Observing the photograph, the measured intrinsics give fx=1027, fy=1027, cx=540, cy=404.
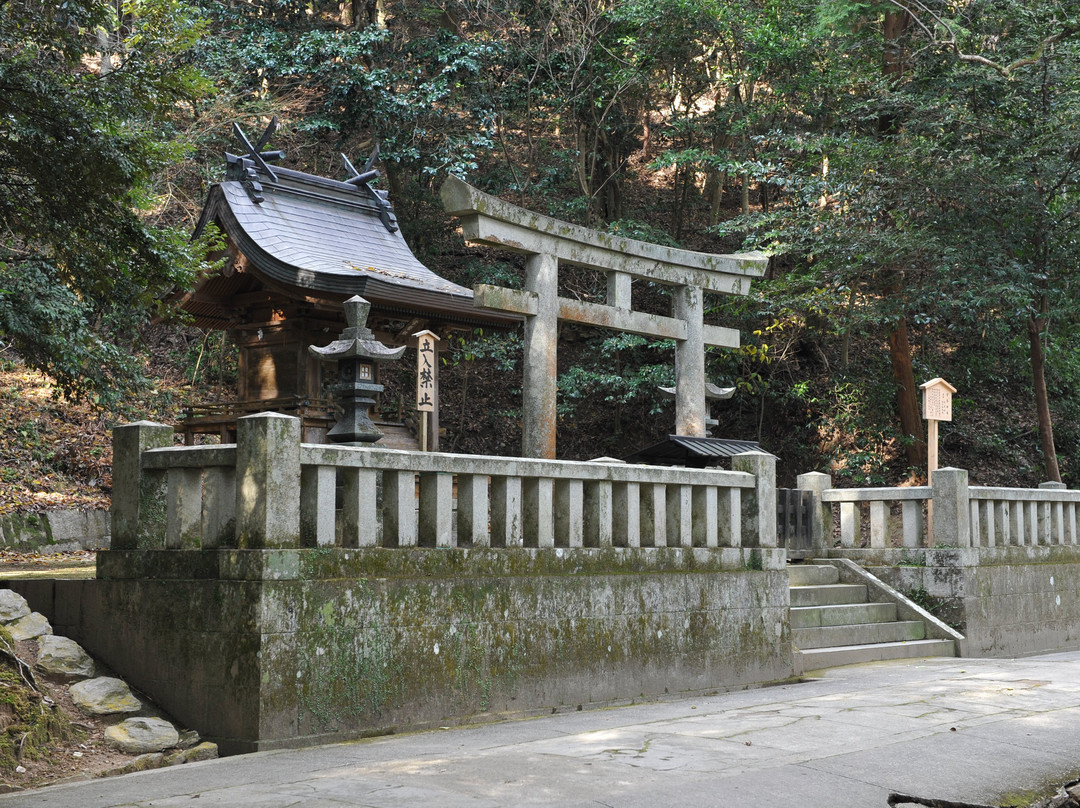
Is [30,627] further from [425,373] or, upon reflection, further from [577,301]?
[577,301]

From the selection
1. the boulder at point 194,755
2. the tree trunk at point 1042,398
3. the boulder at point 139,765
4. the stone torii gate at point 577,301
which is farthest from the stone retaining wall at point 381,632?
the tree trunk at point 1042,398

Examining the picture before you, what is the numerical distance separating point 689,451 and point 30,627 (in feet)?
23.5

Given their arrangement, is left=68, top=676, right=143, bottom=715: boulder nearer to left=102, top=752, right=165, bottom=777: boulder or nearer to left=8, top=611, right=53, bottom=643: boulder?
left=102, top=752, right=165, bottom=777: boulder

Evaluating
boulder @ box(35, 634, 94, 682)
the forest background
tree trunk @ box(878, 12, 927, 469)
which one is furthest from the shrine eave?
tree trunk @ box(878, 12, 927, 469)

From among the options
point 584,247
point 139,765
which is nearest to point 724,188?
point 584,247

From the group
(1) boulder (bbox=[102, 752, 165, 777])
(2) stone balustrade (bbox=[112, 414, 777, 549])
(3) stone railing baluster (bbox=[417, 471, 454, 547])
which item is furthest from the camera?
(3) stone railing baluster (bbox=[417, 471, 454, 547])

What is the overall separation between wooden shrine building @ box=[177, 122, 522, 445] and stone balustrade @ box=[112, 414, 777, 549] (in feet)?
17.2

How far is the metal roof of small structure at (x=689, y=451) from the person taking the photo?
11.8 metres

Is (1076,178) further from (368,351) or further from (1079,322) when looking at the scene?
(368,351)

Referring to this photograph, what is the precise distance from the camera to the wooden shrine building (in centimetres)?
1333

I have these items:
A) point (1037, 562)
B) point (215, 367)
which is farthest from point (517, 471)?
point (215, 367)

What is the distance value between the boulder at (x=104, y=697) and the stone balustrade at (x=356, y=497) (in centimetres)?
92

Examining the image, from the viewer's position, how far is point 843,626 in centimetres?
1130

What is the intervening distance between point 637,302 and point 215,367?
9.96 m
